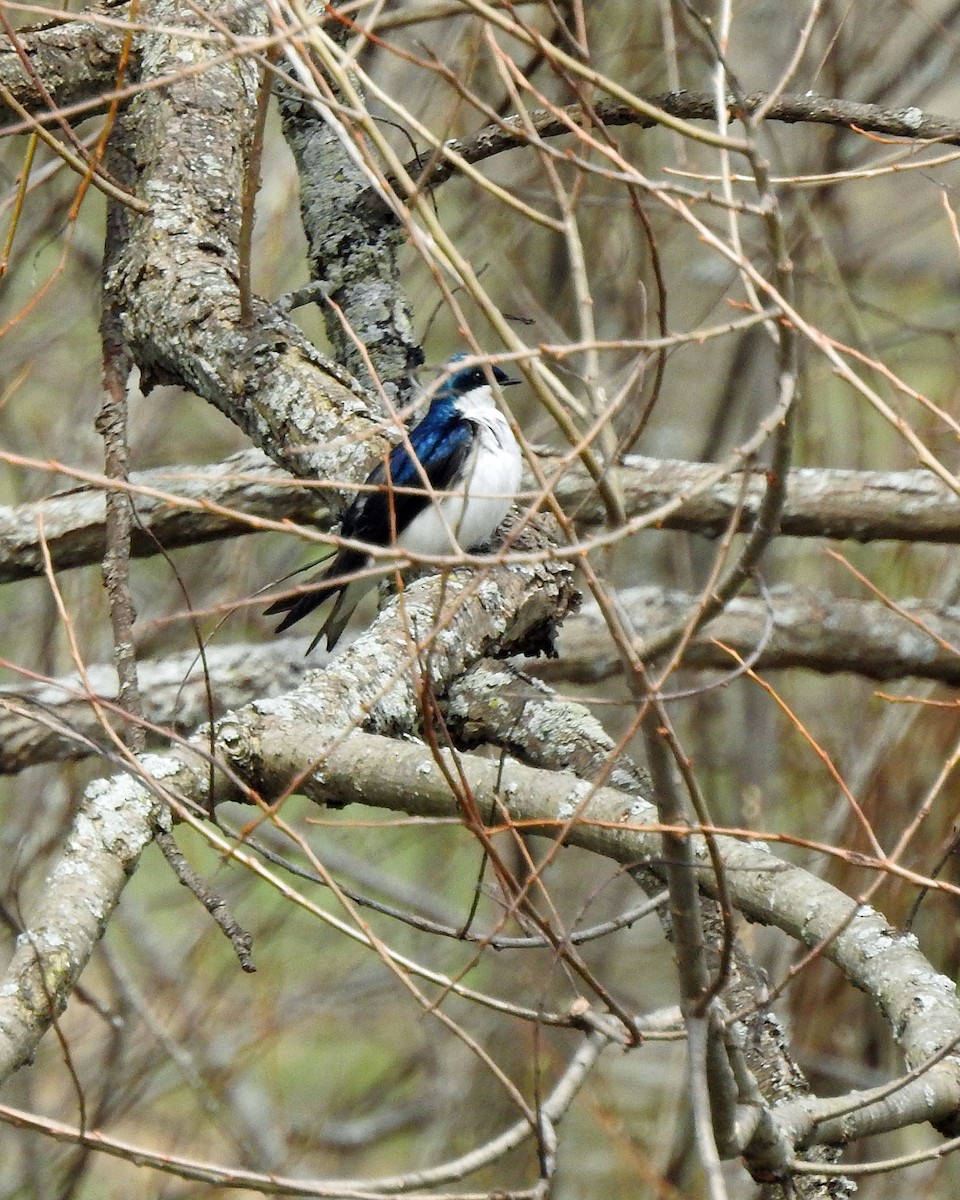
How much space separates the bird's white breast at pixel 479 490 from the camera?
13.4 ft

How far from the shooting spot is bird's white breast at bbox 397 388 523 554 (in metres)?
4.07

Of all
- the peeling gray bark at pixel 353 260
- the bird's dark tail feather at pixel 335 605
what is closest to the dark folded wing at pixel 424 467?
the bird's dark tail feather at pixel 335 605

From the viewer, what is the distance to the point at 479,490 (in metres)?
4.21

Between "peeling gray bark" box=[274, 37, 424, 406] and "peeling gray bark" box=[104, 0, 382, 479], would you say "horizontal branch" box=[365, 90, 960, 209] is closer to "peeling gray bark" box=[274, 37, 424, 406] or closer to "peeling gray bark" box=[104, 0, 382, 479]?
"peeling gray bark" box=[274, 37, 424, 406]

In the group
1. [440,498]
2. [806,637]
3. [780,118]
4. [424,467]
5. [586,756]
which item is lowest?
[586,756]

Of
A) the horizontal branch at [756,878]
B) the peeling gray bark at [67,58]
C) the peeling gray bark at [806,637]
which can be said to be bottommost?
the horizontal branch at [756,878]

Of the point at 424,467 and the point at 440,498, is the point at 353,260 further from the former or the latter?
the point at 440,498

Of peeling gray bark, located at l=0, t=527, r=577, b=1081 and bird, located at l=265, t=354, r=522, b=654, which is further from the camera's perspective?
bird, located at l=265, t=354, r=522, b=654

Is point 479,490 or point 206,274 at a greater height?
point 206,274

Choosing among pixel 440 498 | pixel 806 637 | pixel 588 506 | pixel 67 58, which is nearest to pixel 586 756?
pixel 440 498

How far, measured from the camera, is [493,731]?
3199 mm

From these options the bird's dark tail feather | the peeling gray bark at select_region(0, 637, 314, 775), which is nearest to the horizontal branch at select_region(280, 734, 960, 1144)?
the bird's dark tail feather

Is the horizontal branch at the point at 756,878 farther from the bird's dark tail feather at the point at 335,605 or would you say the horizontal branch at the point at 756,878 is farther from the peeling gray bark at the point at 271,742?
the bird's dark tail feather at the point at 335,605

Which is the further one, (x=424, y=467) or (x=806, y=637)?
(x=806, y=637)
